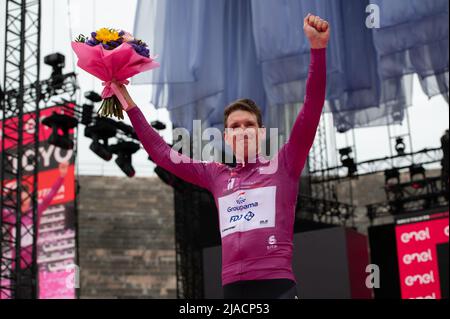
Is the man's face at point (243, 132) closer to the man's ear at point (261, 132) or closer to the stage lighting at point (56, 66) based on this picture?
the man's ear at point (261, 132)

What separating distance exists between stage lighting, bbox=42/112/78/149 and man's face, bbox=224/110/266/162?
11.1 m

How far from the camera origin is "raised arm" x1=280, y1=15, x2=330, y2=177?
2.46m

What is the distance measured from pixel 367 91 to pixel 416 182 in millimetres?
12620

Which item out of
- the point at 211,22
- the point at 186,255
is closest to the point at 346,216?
the point at 186,255

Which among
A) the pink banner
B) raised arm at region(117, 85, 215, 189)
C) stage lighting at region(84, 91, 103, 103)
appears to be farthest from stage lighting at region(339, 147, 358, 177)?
raised arm at region(117, 85, 215, 189)

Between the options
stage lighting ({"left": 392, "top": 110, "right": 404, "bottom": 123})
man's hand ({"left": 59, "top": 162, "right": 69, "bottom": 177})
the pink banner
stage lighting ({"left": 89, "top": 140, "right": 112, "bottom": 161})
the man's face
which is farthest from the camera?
man's hand ({"left": 59, "top": 162, "right": 69, "bottom": 177})

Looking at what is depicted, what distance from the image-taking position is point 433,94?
7055mm

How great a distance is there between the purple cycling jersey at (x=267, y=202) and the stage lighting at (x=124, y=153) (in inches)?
459

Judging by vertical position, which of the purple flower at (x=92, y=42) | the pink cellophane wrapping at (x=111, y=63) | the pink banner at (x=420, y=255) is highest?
the pink banner at (x=420, y=255)

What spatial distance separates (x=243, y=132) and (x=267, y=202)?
0.84ft

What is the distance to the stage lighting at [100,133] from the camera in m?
13.6

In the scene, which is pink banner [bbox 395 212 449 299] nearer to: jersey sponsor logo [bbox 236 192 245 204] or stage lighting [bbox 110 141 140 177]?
stage lighting [bbox 110 141 140 177]

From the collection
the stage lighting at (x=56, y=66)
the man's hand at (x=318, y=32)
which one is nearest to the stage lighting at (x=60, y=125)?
the stage lighting at (x=56, y=66)

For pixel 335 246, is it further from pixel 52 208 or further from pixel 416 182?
pixel 52 208
